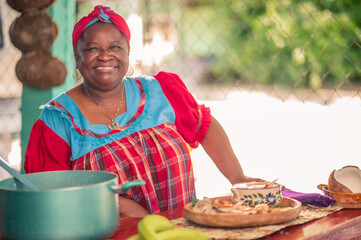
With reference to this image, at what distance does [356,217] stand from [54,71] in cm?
132

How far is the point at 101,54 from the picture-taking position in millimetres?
2018

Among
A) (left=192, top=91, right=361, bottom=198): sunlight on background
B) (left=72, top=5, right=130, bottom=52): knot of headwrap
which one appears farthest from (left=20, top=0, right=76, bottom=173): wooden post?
(left=192, top=91, right=361, bottom=198): sunlight on background

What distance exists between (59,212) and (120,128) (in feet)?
2.96

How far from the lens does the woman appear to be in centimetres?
195

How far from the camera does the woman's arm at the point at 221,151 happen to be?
2217 mm

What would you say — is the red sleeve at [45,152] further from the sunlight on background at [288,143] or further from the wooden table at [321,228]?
the sunlight on background at [288,143]

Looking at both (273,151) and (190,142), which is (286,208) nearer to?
(190,142)

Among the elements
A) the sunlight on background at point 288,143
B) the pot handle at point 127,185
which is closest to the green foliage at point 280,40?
the sunlight on background at point 288,143

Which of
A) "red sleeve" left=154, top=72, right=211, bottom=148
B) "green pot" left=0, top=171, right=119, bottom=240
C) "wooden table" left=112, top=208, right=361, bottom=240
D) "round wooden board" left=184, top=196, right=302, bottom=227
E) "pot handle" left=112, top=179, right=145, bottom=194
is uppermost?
"red sleeve" left=154, top=72, right=211, bottom=148

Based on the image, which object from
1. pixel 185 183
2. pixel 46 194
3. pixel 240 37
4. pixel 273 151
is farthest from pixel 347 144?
pixel 46 194

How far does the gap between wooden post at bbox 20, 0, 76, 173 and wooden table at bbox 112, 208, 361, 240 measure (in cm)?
167

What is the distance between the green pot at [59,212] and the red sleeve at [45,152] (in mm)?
761

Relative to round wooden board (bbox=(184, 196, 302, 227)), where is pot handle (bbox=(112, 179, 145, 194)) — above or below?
above

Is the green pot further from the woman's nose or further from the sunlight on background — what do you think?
the sunlight on background
